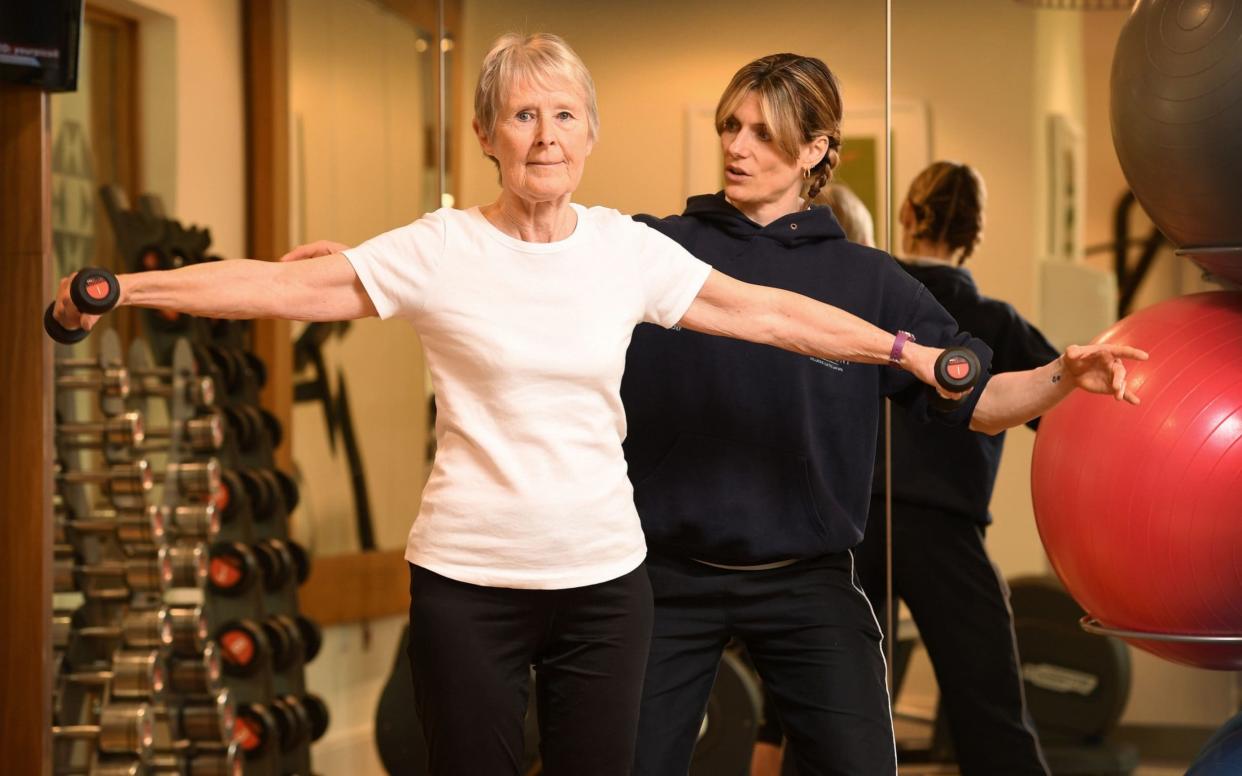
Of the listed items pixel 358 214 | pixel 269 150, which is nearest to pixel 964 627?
pixel 358 214

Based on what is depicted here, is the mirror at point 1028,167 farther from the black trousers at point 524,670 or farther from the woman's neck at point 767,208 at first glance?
the black trousers at point 524,670

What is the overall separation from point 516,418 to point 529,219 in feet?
0.91

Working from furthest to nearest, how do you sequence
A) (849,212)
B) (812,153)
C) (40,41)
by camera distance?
1. (40,41)
2. (849,212)
3. (812,153)

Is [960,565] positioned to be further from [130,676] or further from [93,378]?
[93,378]

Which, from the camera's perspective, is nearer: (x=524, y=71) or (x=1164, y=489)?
(x=524, y=71)

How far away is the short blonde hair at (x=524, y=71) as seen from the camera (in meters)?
1.97

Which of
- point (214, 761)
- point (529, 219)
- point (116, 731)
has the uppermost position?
point (529, 219)

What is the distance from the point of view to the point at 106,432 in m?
3.59

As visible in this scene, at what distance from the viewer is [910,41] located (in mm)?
3234

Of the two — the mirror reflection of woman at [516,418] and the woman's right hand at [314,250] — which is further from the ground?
the woman's right hand at [314,250]

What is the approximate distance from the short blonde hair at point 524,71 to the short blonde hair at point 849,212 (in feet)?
3.72

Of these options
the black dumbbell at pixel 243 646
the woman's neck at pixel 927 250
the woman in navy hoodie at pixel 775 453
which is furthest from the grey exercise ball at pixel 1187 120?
the black dumbbell at pixel 243 646

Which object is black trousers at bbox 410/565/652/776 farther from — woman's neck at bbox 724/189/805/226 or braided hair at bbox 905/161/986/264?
braided hair at bbox 905/161/986/264

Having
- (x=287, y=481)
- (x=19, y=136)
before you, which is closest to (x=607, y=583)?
(x=19, y=136)
